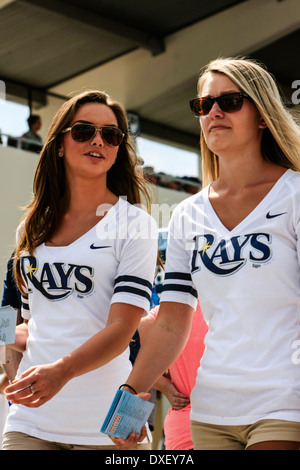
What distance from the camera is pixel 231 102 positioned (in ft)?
8.09

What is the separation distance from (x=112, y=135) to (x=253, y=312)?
1087mm

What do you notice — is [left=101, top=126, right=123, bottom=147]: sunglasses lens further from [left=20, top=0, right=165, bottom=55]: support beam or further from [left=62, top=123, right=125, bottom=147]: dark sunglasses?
[left=20, top=0, right=165, bottom=55]: support beam

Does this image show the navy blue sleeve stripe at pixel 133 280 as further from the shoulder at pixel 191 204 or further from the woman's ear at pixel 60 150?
the woman's ear at pixel 60 150

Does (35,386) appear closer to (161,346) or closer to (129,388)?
(129,388)

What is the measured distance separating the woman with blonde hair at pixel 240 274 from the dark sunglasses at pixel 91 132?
42 centimetres

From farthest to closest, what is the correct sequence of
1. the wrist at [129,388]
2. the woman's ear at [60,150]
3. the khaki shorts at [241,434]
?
the woman's ear at [60,150] < the wrist at [129,388] < the khaki shorts at [241,434]

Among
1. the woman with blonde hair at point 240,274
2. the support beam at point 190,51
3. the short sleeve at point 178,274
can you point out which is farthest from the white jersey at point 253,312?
the support beam at point 190,51

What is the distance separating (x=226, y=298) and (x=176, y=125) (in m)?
16.3

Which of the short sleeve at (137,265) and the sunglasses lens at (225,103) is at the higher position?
the sunglasses lens at (225,103)

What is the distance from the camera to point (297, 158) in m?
2.49

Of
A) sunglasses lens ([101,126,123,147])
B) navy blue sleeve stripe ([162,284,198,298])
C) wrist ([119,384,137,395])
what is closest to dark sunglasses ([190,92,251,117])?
sunglasses lens ([101,126,123,147])

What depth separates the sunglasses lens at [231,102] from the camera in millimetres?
2459

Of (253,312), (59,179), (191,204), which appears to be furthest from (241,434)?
(59,179)

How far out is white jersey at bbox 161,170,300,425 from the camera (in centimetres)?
212
